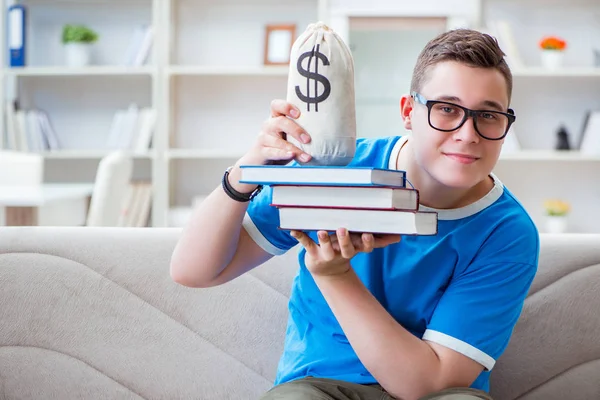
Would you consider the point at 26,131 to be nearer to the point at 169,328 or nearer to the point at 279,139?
the point at 169,328

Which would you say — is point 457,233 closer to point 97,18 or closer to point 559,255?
point 559,255

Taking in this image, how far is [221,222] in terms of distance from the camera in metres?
1.19

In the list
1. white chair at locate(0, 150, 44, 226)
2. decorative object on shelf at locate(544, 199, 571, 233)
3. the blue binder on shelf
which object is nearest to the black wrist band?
white chair at locate(0, 150, 44, 226)

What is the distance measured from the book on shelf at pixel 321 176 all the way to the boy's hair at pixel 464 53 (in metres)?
0.24

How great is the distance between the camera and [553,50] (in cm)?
409

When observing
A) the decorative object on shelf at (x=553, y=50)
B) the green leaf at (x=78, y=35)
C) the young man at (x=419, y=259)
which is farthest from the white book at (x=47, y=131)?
the young man at (x=419, y=259)

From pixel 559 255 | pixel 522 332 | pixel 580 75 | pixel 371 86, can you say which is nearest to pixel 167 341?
pixel 522 332

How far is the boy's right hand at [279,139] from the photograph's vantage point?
3.33 ft

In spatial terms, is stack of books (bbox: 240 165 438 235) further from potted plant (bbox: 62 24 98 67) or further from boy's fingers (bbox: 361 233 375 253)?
potted plant (bbox: 62 24 98 67)

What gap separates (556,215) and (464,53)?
10.5 ft

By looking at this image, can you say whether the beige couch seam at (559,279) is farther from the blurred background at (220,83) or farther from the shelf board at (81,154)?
the shelf board at (81,154)

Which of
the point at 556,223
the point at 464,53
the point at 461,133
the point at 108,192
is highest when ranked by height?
the point at 464,53

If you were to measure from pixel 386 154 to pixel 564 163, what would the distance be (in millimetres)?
3347

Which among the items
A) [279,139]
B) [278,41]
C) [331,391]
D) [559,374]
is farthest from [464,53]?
[278,41]
